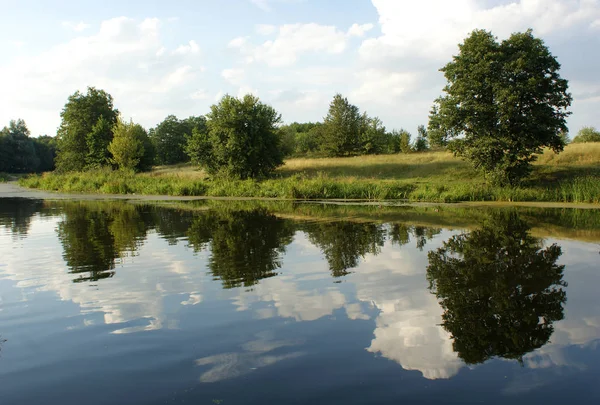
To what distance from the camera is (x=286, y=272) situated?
10.8m

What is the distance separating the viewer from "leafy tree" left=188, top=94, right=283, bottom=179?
45750 millimetres

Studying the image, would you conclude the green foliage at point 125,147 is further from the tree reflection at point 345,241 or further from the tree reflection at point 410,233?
the tree reflection at point 410,233

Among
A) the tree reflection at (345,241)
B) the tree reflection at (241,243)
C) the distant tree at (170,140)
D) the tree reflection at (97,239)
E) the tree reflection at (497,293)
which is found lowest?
the tree reflection at (497,293)

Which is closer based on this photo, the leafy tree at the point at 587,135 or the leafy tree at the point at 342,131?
the leafy tree at the point at 587,135

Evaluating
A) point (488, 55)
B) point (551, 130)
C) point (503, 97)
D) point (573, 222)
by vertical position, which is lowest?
point (573, 222)

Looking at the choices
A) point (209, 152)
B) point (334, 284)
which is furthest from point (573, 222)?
point (209, 152)

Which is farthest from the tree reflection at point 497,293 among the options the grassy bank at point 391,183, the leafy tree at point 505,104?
the leafy tree at point 505,104

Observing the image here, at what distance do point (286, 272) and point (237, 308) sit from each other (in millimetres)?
2907

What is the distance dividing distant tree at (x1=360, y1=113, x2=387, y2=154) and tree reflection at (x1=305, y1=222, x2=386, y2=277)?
64027mm

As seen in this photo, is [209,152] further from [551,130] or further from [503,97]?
[551,130]

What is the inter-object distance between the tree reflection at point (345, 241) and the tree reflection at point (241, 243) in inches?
45.4

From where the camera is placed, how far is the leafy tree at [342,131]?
84.8 metres

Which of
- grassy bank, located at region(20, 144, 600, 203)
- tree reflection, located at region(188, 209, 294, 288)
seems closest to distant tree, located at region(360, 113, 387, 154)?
grassy bank, located at region(20, 144, 600, 203)

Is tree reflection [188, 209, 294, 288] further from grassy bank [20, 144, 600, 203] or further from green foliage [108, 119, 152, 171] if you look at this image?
green foliage [108, 119, 152, 171]
